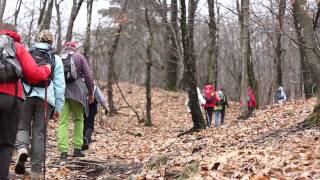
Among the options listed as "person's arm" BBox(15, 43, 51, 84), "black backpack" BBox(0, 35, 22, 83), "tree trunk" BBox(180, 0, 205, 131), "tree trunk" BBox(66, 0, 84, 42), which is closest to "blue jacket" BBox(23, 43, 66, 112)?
"person's arm" BBox(15, 43, 51, 84)

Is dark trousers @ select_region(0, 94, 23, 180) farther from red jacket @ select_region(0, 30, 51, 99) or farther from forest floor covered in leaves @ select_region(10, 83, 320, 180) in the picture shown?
forest floor covered in leaves @ select_region(10, 83, 320, 180)

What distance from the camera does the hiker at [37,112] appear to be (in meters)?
6.17

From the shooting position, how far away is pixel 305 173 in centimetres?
442

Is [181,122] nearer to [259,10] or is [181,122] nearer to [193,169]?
[259,10]

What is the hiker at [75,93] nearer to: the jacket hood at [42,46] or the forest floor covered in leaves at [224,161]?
the forest floor covered in leaves at [224,161]

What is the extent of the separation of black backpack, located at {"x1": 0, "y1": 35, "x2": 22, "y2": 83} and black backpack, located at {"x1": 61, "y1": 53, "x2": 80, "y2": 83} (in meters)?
2.65

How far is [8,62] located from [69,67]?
2.84 metres

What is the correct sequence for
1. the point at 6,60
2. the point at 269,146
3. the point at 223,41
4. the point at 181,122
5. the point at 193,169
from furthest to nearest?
the point at 223,41
the point at 181,122
the point at 269,146
the point at 193,169
the point at 6,60

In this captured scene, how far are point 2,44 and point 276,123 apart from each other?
6.37 metres

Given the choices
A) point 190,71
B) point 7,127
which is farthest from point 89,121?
point 7,127

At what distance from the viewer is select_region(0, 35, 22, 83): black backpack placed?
16.2ft

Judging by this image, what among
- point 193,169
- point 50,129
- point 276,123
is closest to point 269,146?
point 193,169

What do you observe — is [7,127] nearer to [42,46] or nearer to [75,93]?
[42,46]

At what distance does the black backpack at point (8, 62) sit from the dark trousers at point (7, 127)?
0.68ft
